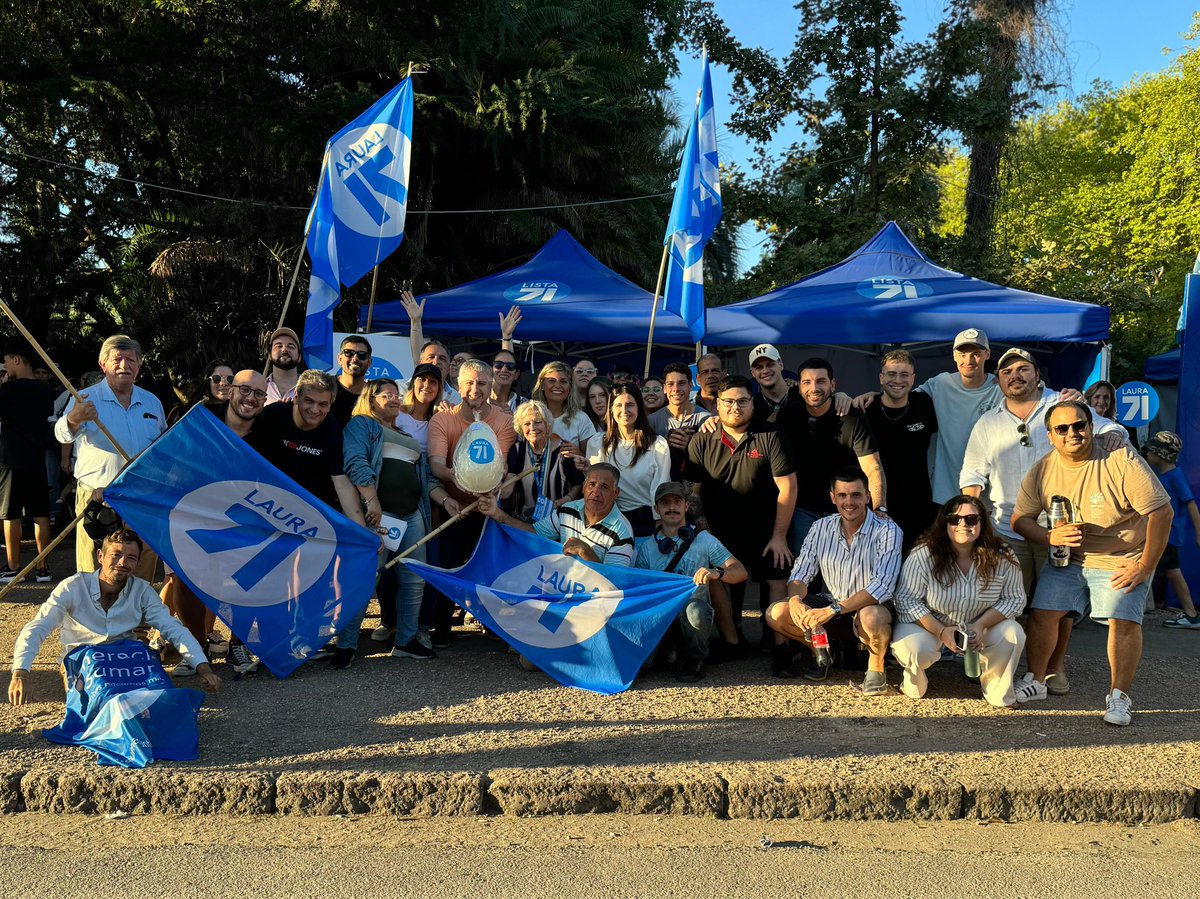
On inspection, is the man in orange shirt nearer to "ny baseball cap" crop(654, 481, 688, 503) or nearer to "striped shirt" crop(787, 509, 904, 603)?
"ny baseball cap" crop(654, 481, 688, 503)

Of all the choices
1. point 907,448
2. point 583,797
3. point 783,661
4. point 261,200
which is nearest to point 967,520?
point 907,448

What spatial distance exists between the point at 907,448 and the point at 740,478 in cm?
113

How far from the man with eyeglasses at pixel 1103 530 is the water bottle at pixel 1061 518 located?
3cm

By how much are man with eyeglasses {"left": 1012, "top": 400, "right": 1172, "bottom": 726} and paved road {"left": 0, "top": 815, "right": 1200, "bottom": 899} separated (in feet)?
4.18

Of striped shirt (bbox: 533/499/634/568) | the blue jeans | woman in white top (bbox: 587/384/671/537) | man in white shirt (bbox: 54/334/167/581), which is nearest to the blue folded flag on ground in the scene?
man in white shirt (bbox: 54/334/167/581)

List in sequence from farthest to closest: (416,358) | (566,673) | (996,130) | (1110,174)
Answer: (1110,174)
(996,130)
(416,358)
(566,673)

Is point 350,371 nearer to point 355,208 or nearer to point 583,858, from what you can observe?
point 355,208

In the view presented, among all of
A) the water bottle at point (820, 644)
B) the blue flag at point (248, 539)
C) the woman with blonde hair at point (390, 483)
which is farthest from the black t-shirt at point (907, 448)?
the blue flag at point (248, 539)

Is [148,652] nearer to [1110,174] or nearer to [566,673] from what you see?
[566,673]

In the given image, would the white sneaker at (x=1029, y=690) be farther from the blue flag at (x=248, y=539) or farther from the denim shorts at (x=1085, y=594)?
the blue flag at (x=248, y=539)

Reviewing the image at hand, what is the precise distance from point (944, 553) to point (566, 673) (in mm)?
2219

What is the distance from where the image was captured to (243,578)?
6016 mm

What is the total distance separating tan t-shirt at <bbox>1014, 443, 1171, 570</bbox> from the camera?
215 inches

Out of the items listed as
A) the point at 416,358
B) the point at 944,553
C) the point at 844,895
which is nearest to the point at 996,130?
the point at 416,358
